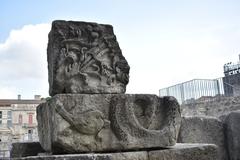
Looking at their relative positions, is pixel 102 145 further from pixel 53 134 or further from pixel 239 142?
pixel 239 142

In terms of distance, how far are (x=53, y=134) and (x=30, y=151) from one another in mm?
1029

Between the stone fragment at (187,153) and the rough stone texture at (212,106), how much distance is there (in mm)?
6734

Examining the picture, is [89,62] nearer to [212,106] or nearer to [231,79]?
[212,106]

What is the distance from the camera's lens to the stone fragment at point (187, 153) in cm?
296

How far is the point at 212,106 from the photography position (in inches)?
412

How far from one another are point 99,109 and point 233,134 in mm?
2613

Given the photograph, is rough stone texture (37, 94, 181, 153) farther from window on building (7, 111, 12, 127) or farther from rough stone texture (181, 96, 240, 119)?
window on building (7, 111, 12, 127)

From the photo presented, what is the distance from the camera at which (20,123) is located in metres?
57.7

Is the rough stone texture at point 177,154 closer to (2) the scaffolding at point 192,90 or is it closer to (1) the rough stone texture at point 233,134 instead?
(1) the rough stone texture at point 233,134

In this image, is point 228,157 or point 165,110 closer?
point 165,110

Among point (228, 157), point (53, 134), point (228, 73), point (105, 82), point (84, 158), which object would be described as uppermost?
point (228, 73)

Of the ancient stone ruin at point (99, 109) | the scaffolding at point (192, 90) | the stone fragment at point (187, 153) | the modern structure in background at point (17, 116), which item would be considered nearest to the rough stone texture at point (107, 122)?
the ancient stone ruin at point (99, 109)

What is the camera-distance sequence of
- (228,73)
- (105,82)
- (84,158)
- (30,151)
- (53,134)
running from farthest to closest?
(228,73) < (30,151) < (105,82) < (53,134) < (84,158)

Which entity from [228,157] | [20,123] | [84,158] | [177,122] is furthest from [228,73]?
[20,123]
